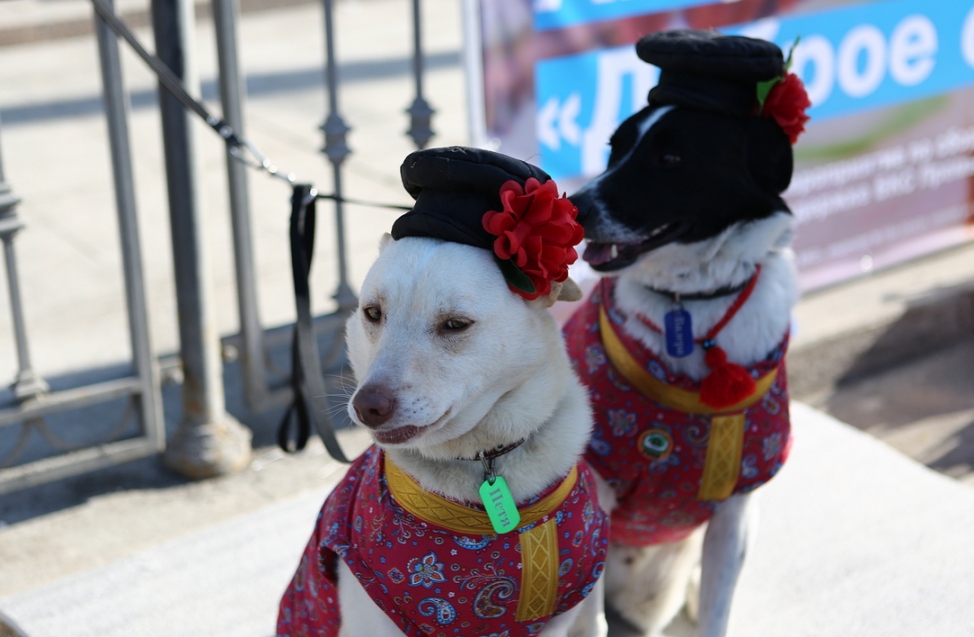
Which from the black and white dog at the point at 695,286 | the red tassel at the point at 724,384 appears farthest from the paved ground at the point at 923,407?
the red tassel at the point at 724,384

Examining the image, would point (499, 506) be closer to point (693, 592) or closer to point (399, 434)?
point (399, 434)

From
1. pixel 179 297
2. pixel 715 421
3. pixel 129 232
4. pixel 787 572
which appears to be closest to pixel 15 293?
pixel 129 232

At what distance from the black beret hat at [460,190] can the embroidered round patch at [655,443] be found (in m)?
0.82

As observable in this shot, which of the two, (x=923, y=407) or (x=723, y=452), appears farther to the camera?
(x=923, y=407)

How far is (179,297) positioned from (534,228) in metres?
2.18

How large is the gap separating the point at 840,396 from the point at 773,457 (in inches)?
92.0

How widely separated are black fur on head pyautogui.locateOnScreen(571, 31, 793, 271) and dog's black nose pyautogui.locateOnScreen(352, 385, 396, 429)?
2.78ft

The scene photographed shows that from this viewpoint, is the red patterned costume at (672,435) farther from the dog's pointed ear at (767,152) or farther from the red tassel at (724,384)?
the dog's pointed ear at (767,152)

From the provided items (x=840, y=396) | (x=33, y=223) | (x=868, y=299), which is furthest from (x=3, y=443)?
(x=868, y=299)

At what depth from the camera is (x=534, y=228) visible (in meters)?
1.87

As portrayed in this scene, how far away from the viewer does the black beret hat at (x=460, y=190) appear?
1.90m

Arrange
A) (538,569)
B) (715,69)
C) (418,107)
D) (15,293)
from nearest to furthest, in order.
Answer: (538,569), (715,69), (15,293), (418,107)

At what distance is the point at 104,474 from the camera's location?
12.8 ft

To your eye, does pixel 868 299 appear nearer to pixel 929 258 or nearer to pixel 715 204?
pixel 929 258
